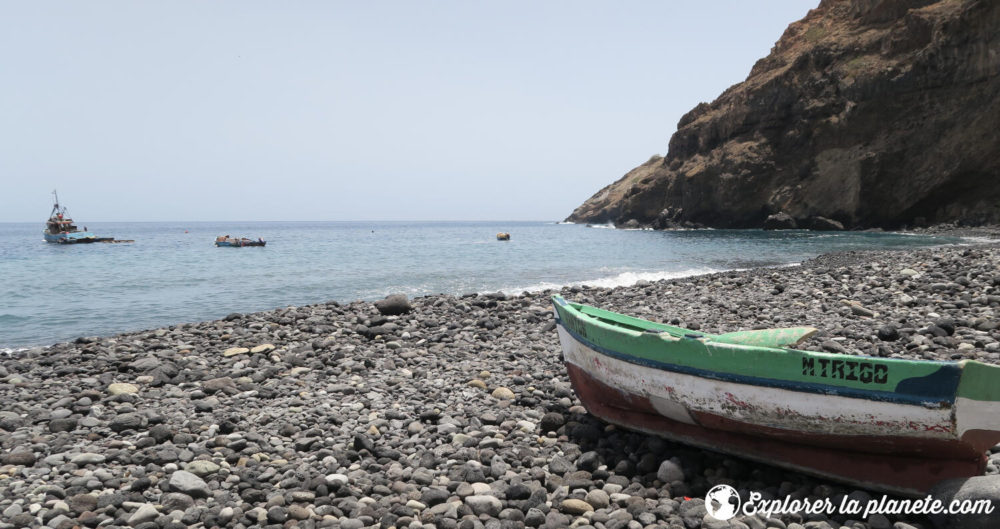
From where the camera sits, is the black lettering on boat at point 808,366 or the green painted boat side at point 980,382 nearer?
the green painted boat side at point 980,382

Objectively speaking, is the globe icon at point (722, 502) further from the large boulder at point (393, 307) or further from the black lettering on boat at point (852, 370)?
the large boulder at point (393, 307)

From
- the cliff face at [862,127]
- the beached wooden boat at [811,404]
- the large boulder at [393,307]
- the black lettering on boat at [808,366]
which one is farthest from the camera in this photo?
the cliff face at [862,127]

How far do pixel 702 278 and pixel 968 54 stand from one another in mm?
59054

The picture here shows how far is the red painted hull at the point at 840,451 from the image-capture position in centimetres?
443

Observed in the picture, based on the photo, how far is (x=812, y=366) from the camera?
4.69m

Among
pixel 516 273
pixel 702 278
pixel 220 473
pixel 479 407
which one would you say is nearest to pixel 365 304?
pixel 479 407

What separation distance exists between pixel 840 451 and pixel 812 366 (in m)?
0.84

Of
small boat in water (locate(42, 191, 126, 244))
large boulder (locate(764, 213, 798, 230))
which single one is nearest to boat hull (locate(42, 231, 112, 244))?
small boat in water (locate(42, 191, 126, 244))

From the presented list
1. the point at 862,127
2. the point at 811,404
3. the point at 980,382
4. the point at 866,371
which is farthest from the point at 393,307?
the point at 862,127

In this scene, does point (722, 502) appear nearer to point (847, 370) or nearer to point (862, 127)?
point (847, 370)

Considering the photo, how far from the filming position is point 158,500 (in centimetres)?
513

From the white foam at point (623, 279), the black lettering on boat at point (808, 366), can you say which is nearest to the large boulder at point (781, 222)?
the white foam at point (623, 279)

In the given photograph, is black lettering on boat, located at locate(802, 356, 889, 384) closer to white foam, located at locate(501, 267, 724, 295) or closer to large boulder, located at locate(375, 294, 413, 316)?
large boulder, located at locate(375, 294, 413, 316)

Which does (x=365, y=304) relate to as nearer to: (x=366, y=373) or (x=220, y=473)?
(x=366, y=373)
